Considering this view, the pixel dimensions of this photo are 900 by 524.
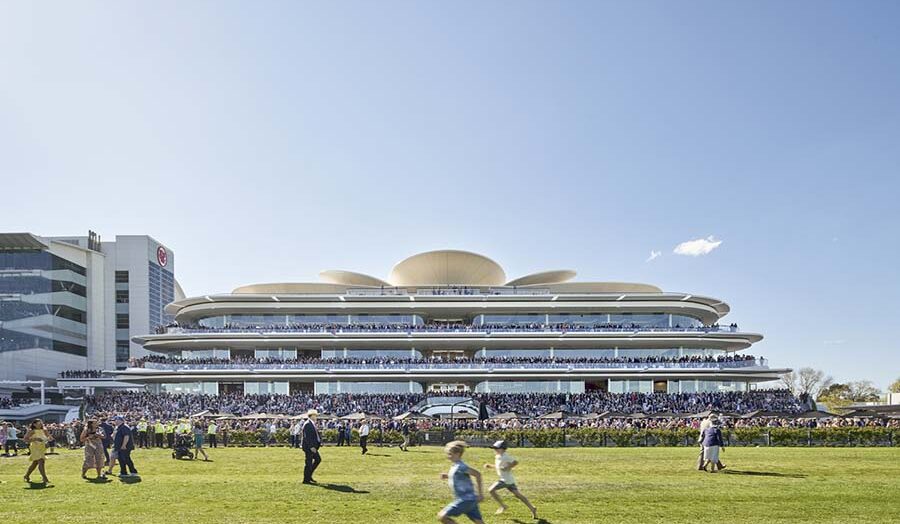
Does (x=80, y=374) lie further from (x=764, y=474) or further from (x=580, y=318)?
(x=764, y=474)

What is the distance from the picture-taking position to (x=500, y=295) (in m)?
62.9

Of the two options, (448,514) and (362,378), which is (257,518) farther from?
(362,378)

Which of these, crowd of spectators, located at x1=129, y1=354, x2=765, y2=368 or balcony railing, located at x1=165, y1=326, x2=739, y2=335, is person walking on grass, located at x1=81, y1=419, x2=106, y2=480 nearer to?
crowd of spectators, located at x1=129, y1=354, x2=765, y2=368

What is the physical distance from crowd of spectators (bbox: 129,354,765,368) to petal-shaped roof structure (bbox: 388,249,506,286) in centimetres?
1291

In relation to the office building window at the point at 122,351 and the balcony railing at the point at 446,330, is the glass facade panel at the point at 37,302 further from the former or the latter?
the balcony railing at the point at 446,330

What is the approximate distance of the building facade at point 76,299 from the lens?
70750 mm

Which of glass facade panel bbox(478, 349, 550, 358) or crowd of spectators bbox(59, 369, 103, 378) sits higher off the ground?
glass facade panel bbox(478, 349, 550, 358)

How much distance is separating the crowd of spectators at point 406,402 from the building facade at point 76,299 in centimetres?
1761

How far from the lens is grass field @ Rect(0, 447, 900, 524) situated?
14.2 metres

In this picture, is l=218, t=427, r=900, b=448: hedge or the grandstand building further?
the grandstand building

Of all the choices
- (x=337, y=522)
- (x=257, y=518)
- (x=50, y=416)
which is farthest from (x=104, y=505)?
(x=50, y=416)

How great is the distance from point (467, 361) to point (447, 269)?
13.7 m

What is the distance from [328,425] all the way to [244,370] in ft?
60.7

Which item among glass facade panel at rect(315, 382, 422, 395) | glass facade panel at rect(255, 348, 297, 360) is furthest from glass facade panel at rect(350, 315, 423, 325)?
glass facade panel at rect(315, 382, 422, 395)
